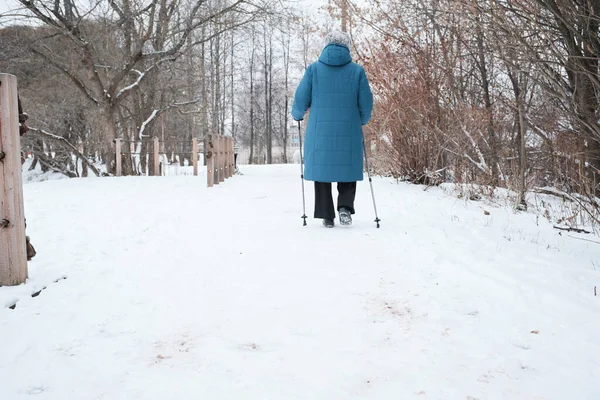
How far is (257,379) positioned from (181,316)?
2.74 feet

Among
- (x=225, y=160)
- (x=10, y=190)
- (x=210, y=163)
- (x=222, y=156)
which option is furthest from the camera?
(x=225, y=160)

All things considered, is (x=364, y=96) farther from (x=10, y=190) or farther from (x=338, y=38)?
(x=10, y=190)

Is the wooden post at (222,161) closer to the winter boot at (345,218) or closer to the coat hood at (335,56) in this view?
the winter boot at (345,218)

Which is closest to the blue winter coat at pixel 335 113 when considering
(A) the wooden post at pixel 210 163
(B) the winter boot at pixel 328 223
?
(B) the winter boot at pixel 328 223

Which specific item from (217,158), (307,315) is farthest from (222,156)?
(307,315)

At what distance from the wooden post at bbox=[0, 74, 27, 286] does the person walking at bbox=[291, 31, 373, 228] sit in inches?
110

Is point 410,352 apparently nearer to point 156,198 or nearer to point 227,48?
point 156,198

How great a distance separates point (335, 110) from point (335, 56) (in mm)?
528

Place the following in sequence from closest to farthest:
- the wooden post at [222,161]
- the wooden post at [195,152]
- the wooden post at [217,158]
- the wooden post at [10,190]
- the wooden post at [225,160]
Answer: the wooden post at [10,190]
the wooden post at [217,158]
the wooden post at [222,161]
the wooden post at [225,160]
the wooden post at [195,152]

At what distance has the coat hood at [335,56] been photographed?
4919mm

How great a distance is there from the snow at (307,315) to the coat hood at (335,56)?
168cm

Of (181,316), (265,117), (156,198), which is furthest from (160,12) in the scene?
(265,117)

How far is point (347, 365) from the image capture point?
200cm

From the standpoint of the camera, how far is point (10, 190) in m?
2.87
